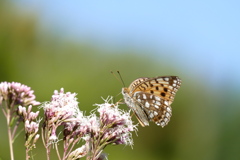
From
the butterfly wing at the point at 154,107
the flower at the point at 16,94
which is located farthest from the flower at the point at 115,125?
the flower at the point at 16,94

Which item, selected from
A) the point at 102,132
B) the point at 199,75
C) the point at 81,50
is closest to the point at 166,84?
the point at 102,132

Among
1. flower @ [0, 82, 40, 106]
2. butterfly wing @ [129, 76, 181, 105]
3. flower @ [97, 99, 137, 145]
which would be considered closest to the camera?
flower @ [0, 82, 40, 106]

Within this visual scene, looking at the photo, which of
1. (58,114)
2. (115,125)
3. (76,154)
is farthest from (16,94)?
(115,125)

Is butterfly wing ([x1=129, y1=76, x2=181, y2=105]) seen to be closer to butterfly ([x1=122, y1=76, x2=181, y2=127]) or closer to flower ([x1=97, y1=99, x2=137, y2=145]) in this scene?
butterfly ([x1=122, y1=76, x2=181, y2=127])

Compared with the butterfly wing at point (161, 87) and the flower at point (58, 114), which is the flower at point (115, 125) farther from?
the butterfly wing at point (161, 87)

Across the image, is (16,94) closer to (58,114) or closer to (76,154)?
(58,114)

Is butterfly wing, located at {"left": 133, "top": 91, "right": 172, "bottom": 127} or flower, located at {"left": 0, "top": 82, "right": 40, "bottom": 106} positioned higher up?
flower, located at {"left": 0, "top": 82, "right": 40, "bottom": 106}

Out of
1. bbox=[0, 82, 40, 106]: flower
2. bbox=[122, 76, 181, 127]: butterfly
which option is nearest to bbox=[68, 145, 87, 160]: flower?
bbox=[0, 82, 40, 106]: flower
